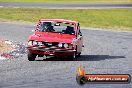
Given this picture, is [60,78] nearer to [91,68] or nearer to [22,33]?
[91,68]

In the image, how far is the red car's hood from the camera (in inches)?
796

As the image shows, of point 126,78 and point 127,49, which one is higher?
point 126,78

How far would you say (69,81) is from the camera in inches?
589

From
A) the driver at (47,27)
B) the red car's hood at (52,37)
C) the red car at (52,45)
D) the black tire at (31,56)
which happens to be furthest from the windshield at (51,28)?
the black tire at (31,56)

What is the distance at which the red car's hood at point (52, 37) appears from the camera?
20219 mm

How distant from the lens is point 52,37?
2052 cm

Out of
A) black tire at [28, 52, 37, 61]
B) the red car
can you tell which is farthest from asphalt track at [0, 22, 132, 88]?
the red car

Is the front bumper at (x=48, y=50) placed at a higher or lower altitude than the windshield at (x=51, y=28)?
lower

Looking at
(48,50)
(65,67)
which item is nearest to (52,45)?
(48,50)

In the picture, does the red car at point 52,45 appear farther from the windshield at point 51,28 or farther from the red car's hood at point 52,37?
the windshield at point 51,28

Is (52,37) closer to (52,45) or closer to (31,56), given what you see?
(52,45)

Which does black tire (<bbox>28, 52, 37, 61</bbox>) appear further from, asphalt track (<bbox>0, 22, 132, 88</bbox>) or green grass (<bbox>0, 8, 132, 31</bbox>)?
green grass (<bbox>0, 8, 132, 31</bbox>)

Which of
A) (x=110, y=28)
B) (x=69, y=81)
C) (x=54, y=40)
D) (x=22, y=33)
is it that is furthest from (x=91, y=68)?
(x=110, y=28)

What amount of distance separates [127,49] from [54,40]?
7.50 metres
